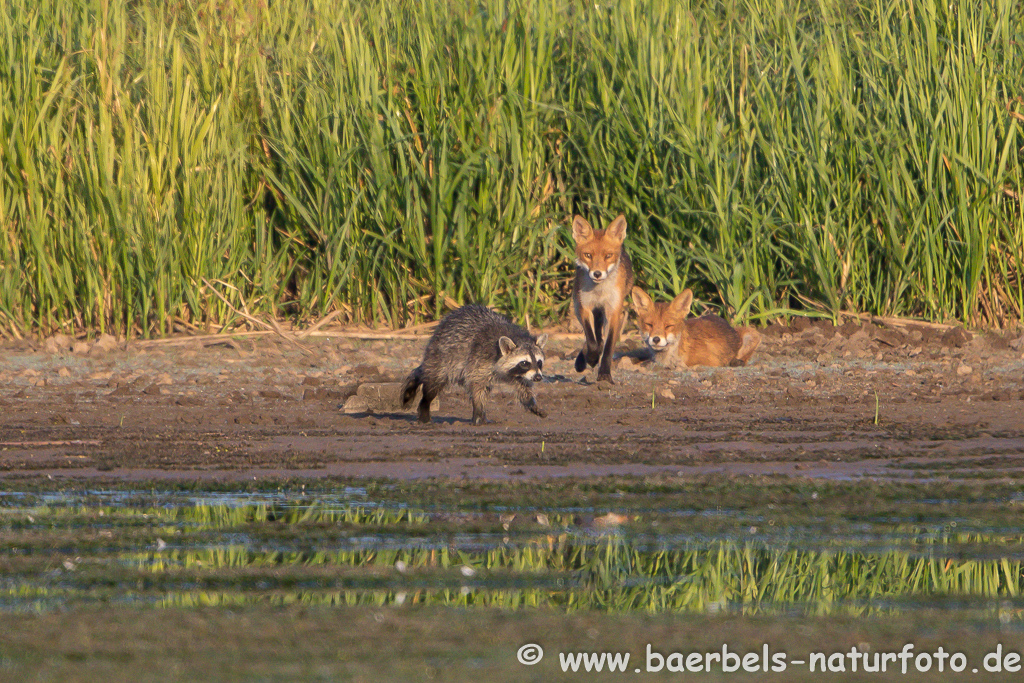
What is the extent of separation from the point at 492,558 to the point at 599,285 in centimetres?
593

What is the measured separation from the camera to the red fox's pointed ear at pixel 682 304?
1005cm

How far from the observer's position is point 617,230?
1007 cm

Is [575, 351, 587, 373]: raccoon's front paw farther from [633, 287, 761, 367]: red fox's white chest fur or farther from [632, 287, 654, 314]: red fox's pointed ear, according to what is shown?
[632, 287, 654, 314]: red fox's pointed ear

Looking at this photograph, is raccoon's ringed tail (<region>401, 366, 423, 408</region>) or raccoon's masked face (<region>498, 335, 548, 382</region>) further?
raccoon's ringed tail (<region>401, 366, 423, 408</region>)

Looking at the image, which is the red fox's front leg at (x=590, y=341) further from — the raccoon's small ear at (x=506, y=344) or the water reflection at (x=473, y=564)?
the water reflection at (x=473, y=564)

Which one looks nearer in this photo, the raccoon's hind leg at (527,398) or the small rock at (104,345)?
the raccoon's hind leg at (527,398)

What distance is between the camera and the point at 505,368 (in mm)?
7578

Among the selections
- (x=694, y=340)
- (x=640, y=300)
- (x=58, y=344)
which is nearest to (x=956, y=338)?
(x=694, y=340)

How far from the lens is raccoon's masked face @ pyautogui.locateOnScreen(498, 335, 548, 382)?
24.8ft

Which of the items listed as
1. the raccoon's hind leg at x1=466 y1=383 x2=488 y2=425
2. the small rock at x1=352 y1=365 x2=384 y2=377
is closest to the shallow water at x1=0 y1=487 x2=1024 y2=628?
the raccoon's hind leg at x1=466 y1=383 x2=488 y2=425

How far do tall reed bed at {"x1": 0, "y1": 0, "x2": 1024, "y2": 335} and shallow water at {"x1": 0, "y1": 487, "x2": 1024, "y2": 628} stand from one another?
18.9 ft

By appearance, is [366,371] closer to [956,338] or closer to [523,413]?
[523,413]

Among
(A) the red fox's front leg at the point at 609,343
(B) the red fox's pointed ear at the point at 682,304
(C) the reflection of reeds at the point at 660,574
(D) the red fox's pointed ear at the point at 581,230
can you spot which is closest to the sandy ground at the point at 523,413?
(A) the red fox's front leg at the point at 609,343

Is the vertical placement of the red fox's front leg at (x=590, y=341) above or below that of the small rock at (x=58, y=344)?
above
